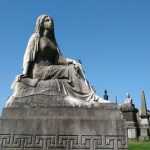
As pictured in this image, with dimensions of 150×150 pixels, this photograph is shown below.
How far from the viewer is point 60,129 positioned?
21.9 feet

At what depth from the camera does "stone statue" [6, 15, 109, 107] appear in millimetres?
7312

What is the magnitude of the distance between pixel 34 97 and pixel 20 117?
1.90 ft

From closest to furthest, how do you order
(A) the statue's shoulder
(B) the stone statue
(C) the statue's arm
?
(B) the stone statue
(C) the statue's arm
(A) the statue's shoulder

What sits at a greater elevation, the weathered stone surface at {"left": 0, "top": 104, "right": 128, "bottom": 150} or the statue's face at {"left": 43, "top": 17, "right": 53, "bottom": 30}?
the statue's face at {"left": 43, "top": 17, "right": 53, "bottom": 30}

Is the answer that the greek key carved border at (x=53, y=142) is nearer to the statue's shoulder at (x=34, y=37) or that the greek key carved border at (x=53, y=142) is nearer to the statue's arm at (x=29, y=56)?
the statue's arm at (x=29, y=56)

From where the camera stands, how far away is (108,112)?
276 inches

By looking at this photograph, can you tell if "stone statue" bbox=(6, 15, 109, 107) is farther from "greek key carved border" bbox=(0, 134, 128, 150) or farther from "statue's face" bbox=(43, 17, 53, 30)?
"greek key carved border" bbox=(0, 134, 128, 150)

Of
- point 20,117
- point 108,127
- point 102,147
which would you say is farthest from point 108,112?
point 20,117

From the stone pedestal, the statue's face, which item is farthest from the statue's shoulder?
the stone pedestal

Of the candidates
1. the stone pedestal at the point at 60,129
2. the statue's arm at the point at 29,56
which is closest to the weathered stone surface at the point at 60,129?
the stone pedestal at the point at 60,129

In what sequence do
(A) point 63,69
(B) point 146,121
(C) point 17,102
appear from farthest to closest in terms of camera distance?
1. (B) point 146,121
2. (A) point 63,69
3. (C) point 17,102

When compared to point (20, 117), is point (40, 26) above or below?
above

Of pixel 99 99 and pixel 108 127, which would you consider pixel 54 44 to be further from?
pixel 108 127

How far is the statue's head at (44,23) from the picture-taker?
→ 839 cm
